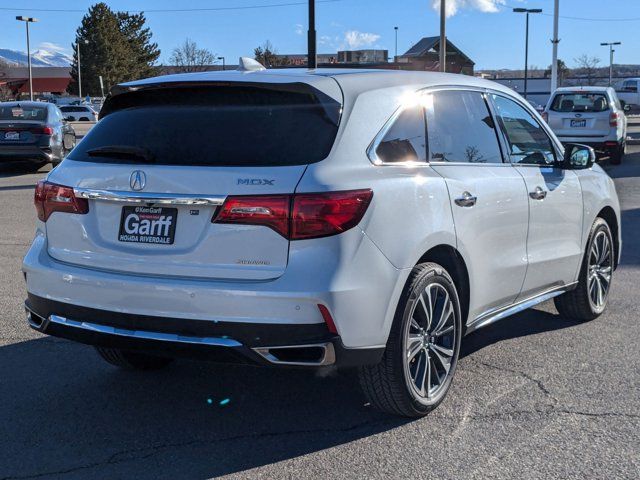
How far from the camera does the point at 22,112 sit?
58.0ft

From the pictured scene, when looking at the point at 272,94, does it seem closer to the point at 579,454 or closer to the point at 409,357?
the point at 409,357

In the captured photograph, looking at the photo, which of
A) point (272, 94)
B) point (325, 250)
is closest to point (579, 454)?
point (325, 250)

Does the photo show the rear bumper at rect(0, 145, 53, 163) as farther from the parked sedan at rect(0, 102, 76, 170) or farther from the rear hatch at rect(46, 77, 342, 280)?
the rear hatch at rect(46, 77, 342, 280)

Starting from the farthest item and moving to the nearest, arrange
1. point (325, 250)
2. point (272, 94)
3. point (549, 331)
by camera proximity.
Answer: point (549, 331) < point (272, 94) < point (325, 250)

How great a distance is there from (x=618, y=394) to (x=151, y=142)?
284 centimetres

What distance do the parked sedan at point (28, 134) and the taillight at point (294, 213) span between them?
48.3ft

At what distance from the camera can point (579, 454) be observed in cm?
371

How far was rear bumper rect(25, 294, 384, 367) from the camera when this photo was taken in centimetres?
353

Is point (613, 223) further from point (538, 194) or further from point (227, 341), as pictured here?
point (227, 341)

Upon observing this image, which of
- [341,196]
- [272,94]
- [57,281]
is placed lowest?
[57,281]

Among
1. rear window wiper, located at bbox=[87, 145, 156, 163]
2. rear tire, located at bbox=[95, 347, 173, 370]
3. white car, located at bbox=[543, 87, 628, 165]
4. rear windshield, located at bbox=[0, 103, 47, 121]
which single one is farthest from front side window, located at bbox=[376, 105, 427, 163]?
Result: white car, located at bbox=[543, 87, 628, 165]

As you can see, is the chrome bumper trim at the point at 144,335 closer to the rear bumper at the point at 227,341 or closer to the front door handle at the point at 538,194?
the rear bumper at the point at 227,341

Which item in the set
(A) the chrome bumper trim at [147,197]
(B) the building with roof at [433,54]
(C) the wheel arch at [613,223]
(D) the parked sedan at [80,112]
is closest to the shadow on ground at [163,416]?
(A) the chrome bumper trim at [147,197]

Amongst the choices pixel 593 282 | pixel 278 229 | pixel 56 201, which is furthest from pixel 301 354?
pixel 593 282
